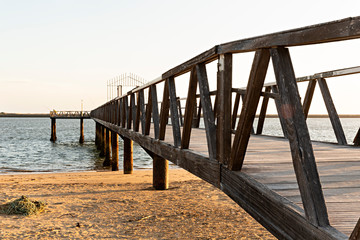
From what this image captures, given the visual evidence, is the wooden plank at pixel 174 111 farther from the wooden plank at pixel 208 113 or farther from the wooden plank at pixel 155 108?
the wooden plank at pixel 208 113

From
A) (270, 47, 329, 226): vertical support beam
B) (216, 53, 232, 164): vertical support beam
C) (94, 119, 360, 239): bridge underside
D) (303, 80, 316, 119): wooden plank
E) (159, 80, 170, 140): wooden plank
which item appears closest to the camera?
(270, 47, 329, 226): vertical support beam

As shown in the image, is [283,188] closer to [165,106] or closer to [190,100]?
[190,100]

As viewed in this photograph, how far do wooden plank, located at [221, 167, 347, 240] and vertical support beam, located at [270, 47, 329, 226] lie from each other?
8 cm

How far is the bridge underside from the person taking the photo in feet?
6.77

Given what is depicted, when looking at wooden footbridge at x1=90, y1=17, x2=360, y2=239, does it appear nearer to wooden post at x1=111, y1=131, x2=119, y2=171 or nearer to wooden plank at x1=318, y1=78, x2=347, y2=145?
wooden plank at x1=318, y1=78, x2=347, y2=145

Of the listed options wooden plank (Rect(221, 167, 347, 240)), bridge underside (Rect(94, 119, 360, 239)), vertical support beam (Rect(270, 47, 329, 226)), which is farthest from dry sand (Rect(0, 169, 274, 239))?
vertical support beam (Rect(270, 47, 329, 226))

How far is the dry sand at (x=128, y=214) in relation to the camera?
6.77 meters

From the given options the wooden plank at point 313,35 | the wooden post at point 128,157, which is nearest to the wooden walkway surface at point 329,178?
the wooden plank at point 313,35

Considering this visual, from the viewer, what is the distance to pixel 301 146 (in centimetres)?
183

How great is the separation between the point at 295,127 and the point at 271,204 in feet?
2.57

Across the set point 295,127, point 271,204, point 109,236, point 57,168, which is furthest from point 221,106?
point 57,168

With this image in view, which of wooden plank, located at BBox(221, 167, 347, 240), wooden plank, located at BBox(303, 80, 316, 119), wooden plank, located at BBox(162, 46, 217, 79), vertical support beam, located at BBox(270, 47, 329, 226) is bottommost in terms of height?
wooden plank, located at BBox(221, 167, 347, 240)

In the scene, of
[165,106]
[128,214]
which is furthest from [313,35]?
[128,214]

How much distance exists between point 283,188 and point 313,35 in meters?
1.30
